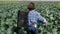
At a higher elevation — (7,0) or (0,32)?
(0,32)

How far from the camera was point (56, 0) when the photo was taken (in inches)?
970

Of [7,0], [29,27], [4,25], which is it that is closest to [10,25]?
[4,25]

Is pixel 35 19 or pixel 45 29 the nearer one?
pixel 35 19

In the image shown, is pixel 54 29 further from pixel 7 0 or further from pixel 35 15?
pixel 7 0

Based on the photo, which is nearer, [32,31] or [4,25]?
[32,31]

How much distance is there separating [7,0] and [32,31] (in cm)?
1781

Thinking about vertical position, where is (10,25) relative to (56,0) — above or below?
above

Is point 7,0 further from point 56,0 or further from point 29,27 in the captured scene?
point 29,27

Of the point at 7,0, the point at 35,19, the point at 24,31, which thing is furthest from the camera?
the point at 7,0

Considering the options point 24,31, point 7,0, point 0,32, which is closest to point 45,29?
point 24,31

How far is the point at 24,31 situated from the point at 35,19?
1.15 m

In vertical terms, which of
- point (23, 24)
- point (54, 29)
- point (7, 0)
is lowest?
point (7, 0)

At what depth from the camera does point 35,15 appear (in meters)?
→ 6.85

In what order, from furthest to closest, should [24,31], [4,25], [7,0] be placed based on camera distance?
[7,0], [4,25], [24,31]
